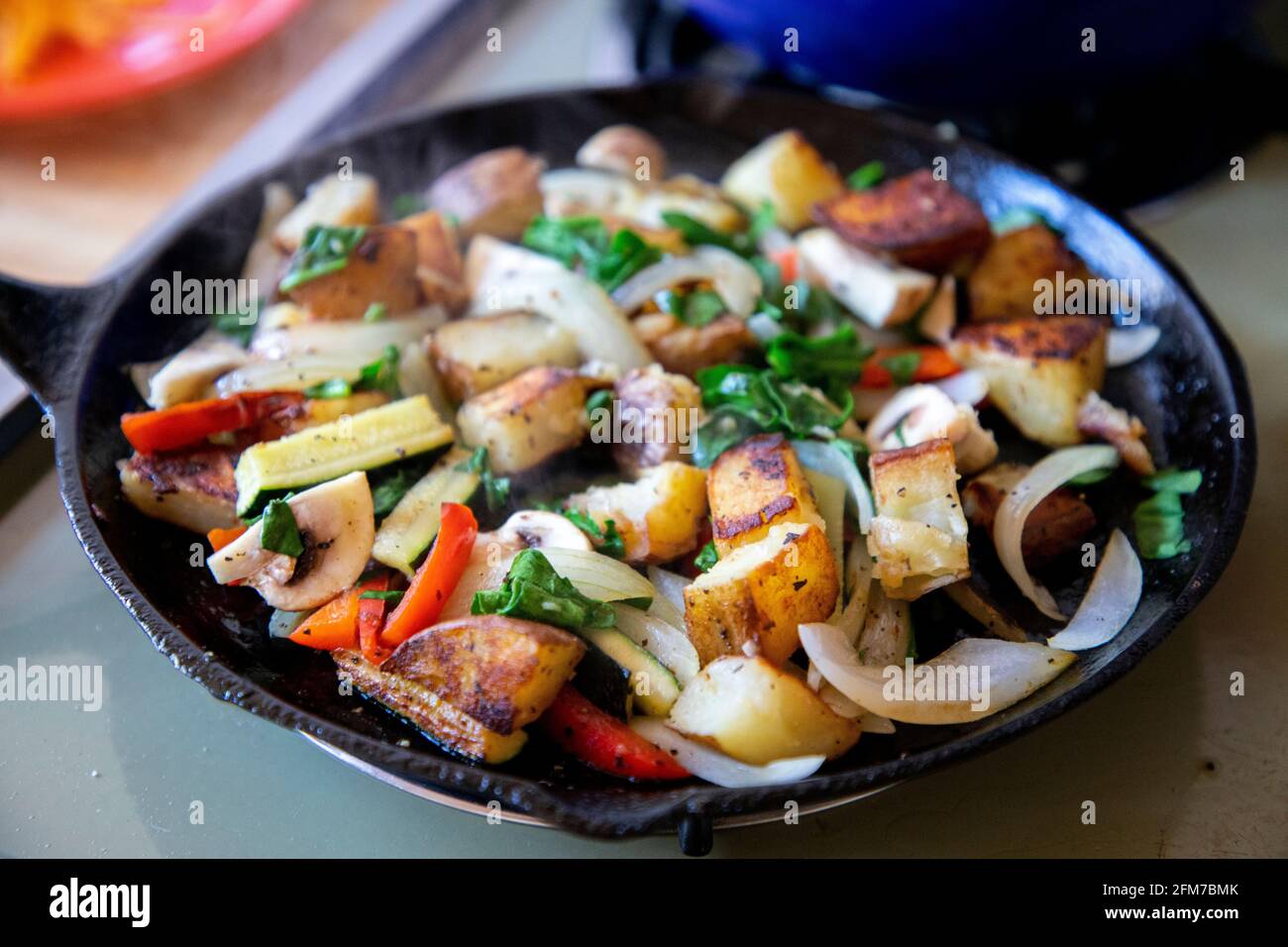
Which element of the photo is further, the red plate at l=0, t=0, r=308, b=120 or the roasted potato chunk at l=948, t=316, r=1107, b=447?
the red plate at l=0, t=0, r=308, b=120

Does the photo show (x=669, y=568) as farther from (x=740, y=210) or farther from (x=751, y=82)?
(x=751, y=82)

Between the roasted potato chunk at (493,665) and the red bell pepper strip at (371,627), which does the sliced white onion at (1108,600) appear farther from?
the red bell pepper strip at (371,627)

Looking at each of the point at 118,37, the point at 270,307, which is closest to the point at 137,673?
the point at 270,307

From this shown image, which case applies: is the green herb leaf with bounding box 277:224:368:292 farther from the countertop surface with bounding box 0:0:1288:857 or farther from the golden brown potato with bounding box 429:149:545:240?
the countertop surface with bounding box 0:0:1288:857

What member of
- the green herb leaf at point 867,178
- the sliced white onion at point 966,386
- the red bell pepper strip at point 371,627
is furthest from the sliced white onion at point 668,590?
the green herb leaf at point 867,178

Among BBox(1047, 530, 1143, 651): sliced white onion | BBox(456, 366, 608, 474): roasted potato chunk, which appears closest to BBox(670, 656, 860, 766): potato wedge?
BBox(1047, 530, 1143, 651): sliced white onion
